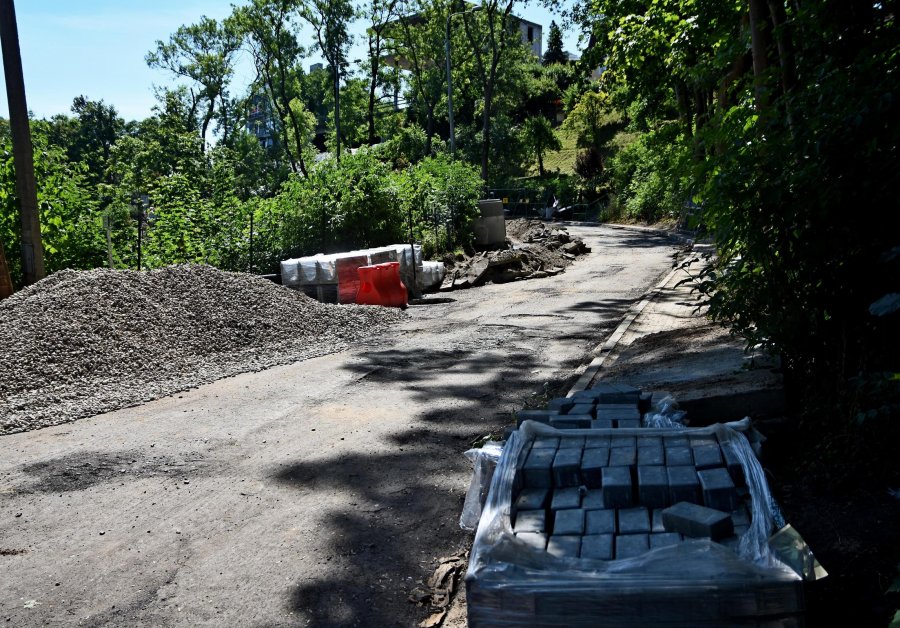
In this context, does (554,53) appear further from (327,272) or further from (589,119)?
(327,272)

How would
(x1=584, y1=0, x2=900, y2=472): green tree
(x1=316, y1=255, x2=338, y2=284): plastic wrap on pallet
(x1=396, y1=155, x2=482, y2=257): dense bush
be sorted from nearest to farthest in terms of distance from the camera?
(x1=584, y1=0, x2=900, y2=472): green tree, (x1=316, y1=255, x2=338, y2=284): plastic wrap on pallet, (x1=396, y1=155, x2=482, y2=257): dense bush

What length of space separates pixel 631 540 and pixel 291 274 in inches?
Answer: 592

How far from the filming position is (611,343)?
1193 centimetres

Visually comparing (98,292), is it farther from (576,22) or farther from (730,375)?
(576,22)

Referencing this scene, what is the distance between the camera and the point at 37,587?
16.2 feet

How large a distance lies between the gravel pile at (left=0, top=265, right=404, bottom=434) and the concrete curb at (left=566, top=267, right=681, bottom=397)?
158 inches

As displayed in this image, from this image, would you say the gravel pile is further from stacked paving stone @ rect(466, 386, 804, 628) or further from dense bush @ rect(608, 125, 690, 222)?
dense bush @ rect(608, 125, 690, 222)

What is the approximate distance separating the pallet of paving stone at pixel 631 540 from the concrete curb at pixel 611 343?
2.45 meters

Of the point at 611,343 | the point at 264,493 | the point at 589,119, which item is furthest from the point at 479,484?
the point at 589,119

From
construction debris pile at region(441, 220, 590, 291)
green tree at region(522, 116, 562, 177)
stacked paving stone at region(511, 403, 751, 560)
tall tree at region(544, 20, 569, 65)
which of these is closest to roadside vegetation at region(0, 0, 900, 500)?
stacked paving stone at region(511, 403, 751, 560)

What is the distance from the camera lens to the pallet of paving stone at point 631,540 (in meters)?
2.82

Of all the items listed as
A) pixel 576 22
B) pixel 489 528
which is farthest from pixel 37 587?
pixel 576 22

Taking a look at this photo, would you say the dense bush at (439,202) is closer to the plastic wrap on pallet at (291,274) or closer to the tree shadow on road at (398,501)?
the plastic wrap on pallet at (291,274)

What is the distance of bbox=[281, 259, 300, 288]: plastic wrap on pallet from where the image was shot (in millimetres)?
17578
